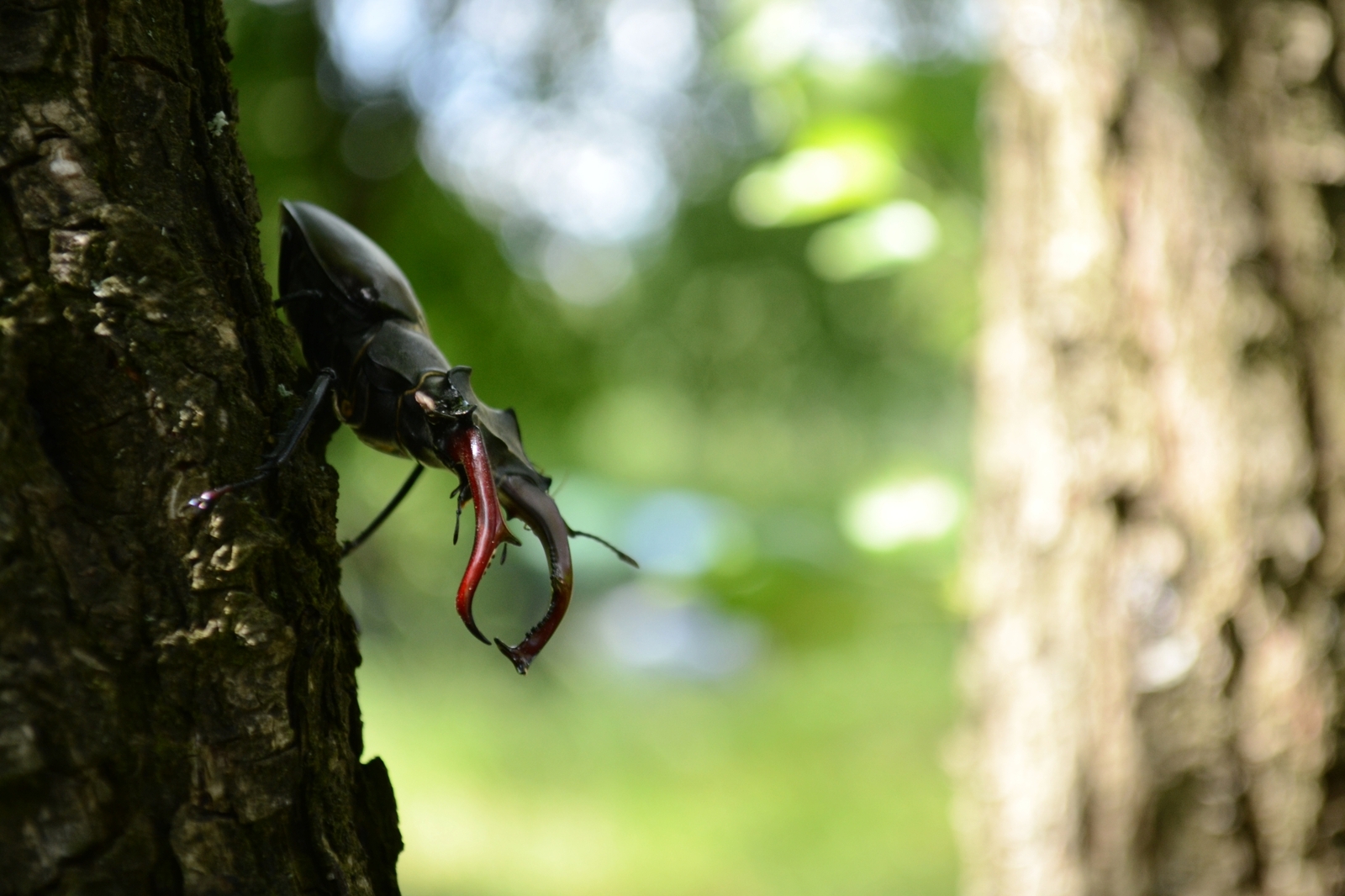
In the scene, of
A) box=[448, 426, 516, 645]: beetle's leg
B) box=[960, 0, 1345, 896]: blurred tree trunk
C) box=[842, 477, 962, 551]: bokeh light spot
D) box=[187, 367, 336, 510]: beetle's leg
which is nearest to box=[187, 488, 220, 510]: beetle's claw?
box=[187, 367, 336, 510]: beetle's leg

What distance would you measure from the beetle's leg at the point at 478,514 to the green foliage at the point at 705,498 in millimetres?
1326

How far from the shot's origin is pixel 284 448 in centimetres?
62

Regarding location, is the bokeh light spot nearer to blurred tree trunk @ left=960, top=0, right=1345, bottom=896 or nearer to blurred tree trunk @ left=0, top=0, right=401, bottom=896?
blurred tree trunk @ left=960, top=0, right=1345, bottom=896

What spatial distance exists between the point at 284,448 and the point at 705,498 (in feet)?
7.67

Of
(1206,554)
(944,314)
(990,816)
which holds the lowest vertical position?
(990,816)

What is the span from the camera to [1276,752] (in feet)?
4.40

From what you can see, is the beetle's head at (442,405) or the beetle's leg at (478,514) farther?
the beetle's head at (442,405)

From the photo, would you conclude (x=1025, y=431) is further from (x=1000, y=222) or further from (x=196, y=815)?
(x=196, y=815)

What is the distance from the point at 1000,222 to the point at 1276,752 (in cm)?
89

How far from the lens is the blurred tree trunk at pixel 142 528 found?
20.3 inches

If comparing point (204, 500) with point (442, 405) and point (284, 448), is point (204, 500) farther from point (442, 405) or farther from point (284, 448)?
point (442, 405)

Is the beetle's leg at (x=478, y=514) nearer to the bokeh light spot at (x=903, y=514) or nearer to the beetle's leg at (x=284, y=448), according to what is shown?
the beetle's leg at (x=284, y=448)

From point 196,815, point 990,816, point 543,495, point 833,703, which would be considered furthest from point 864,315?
point 196,815

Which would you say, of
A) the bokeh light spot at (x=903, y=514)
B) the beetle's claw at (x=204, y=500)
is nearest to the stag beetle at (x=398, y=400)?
the beetle's claw at (x=204, y=500)
